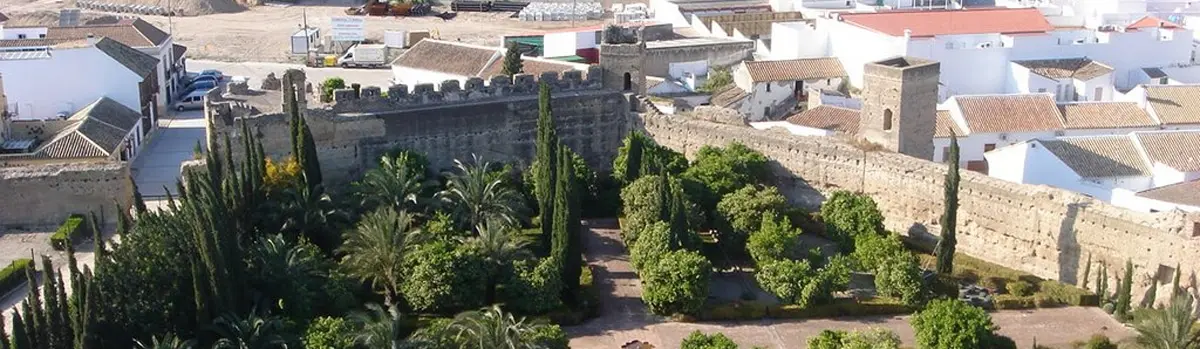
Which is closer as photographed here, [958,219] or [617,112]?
[958,219]

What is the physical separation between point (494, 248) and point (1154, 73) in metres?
27.1

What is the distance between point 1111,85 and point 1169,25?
579 cm

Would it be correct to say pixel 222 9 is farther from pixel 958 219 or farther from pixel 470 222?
pixel 958 219

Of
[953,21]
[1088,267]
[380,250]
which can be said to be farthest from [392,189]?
[953,21]

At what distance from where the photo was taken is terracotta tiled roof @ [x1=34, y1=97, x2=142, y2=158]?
2725cm

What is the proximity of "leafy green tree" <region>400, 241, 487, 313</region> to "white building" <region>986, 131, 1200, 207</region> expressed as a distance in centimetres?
1249

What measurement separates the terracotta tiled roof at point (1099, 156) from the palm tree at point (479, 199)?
12.2 meters

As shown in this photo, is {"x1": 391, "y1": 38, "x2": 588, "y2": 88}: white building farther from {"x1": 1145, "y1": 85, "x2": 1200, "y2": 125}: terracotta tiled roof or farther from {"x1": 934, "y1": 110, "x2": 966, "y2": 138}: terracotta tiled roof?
{"x1": 1145, "y1": 85, "x2": 1200, "y2": 125}: terracotta tiled roof

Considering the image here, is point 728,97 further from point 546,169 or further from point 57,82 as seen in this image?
point 57,82

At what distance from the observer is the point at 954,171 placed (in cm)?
2238

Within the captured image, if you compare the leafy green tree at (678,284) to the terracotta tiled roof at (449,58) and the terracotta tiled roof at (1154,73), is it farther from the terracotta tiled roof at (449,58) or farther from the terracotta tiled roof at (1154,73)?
the terracotta tiled roof at (1154,73)

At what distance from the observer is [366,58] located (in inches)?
1751

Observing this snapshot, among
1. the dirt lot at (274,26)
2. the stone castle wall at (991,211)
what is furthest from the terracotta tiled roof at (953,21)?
the stone castle wall at (991,211)

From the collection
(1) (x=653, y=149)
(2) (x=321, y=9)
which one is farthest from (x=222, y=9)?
(1) (x=653, y=149)
